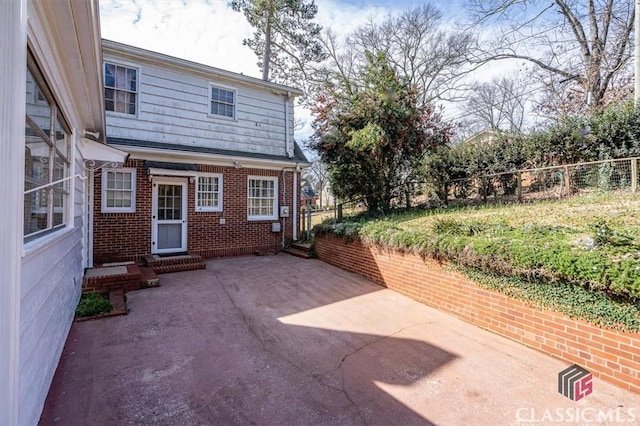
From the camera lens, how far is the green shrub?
4428 millimetres

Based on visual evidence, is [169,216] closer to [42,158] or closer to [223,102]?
[223,102]

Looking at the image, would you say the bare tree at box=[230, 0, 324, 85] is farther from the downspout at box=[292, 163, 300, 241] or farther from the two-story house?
the downspout at box=[292, 163, 300, 241]

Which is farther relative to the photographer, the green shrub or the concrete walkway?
the green shrub

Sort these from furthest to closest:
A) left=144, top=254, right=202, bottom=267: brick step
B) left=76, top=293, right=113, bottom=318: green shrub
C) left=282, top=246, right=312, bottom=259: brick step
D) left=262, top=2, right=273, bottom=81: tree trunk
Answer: left=262, top=2, right=273, bottom=81: tree trunk → left=282, top=246, right=312, bottom=259: brick step → left=144, top=254, right=202, bottom=267: brick step → left=76, top=293, right=113, bottom=318: green shrub

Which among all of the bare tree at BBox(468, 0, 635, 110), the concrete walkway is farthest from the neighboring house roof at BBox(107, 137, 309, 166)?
the bare tree at BBox(468, 0, 635, 110)

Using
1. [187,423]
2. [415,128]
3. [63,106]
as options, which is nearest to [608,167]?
[415,128]

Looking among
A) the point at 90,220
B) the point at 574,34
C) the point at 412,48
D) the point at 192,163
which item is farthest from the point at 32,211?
the point at 412,48

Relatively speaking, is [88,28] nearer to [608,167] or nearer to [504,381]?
[504,381]

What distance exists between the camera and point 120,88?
26.3ft

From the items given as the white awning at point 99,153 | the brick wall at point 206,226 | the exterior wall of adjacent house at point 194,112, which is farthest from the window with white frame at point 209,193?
the white awning at point 99,153

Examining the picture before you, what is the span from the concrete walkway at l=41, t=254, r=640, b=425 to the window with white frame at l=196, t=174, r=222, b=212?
399 centimetres

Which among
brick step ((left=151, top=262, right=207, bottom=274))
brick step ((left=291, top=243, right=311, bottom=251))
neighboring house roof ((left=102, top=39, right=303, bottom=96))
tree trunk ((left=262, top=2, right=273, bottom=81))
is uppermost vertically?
tree trunk ((left=262, top=2, right=273, bottom=81))

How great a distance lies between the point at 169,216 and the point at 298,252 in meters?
3.84
